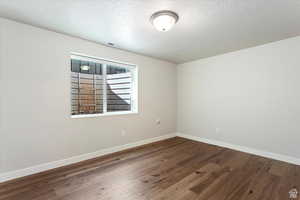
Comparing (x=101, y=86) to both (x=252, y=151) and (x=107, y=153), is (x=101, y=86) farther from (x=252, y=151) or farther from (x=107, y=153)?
(x=252, y=151)

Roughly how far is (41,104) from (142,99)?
2.03 meters

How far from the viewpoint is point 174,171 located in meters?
2.28

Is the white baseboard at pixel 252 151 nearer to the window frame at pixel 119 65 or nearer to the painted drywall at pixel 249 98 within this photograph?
the painted drywall at pixel 249 98

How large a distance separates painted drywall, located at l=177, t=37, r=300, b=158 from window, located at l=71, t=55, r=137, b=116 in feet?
5.88

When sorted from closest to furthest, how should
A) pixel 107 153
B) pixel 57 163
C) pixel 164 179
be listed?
pixel 164 179 → pixel 57 163 → pixel 107 153

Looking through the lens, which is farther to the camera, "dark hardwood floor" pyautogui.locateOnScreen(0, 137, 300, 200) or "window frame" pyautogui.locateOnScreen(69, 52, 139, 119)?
"window frame" pyautogui.locateOnScreen(69, 52, 139, 119)

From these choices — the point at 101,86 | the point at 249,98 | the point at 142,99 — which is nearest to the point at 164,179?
the point at 142,99

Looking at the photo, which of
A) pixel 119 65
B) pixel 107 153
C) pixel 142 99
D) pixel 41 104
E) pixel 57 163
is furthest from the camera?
pixel 142 99

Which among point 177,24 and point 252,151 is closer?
point 177,24

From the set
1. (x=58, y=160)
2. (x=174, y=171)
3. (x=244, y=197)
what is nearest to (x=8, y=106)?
(x=58, y=160)

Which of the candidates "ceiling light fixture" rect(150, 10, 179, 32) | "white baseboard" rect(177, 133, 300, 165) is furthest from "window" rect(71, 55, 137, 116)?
"white baseboard" rect(177, 133, 300, 165)

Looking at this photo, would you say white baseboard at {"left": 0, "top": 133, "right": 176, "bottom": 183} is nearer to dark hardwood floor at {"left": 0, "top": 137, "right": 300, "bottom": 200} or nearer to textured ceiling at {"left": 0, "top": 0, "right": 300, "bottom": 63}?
dark hardwood floor at {"left": 0, "top": 137, "right": 300, "bottom": 200}

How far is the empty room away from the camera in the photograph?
5.93 ft

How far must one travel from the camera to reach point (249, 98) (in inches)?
121
